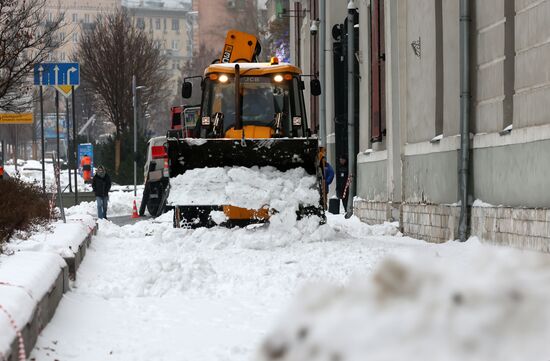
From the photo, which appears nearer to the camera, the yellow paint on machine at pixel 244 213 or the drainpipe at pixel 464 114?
the drainpipe at pixel 464 114

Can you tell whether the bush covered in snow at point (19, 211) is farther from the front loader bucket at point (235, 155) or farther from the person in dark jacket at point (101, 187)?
the person in dark jacket at point (101, 187)

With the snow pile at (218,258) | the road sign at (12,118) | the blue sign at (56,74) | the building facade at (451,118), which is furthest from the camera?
the road sign at (12,118)

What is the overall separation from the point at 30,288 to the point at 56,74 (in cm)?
1216

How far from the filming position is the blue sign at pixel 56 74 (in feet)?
57.8

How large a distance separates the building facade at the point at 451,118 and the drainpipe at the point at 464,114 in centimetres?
7

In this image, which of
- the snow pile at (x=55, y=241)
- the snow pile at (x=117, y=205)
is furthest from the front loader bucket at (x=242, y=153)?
the snow pile at (x=117, y=205)

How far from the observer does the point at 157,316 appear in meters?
8.35

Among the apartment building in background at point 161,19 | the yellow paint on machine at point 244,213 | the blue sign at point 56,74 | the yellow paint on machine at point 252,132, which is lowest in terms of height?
the yellow paint on machine at point 244,213

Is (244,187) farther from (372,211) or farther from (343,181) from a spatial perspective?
(343,181)

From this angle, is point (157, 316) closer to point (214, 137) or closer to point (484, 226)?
point (484, 226)

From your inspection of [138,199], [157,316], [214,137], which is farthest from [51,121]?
[157,316]

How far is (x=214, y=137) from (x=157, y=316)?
10014 mm

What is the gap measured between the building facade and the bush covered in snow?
575 cm

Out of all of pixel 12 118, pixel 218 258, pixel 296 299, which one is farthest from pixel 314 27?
pixel 296 299
